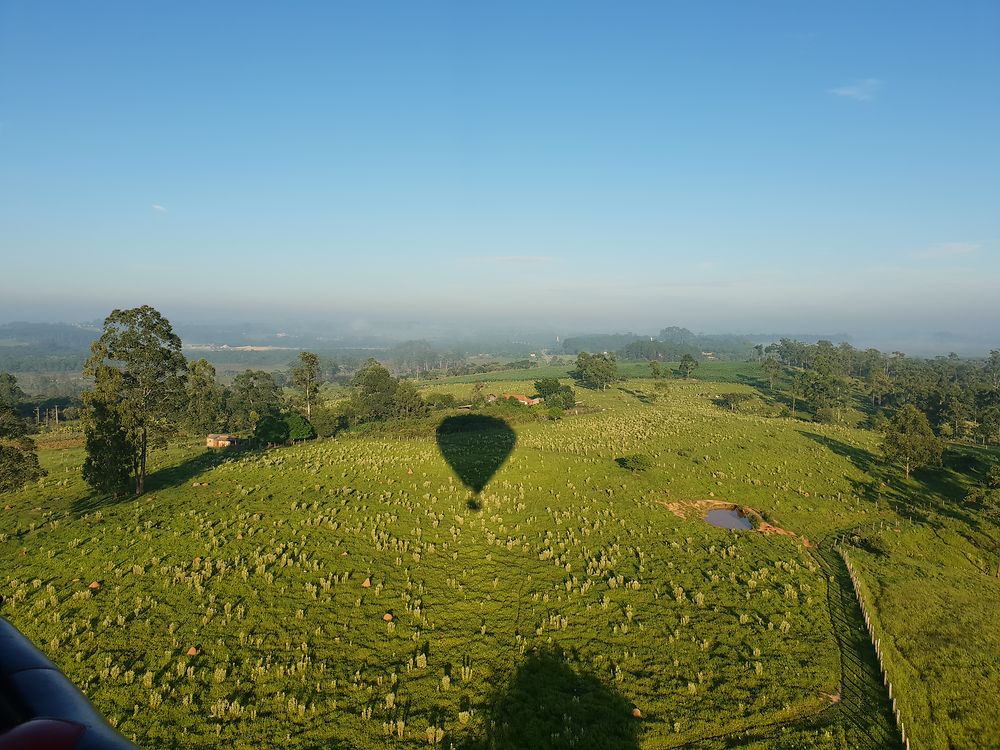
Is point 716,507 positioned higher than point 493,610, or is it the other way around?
point 493,610

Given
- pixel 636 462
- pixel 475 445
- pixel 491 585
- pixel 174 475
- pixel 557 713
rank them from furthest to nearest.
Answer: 1. pixel 475 445
2. pixel 636 462
3. pixel 174 475
4. pixel 491 585
5. pixel 557 713

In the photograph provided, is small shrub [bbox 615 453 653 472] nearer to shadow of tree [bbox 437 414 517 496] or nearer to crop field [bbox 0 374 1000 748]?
crop field [bbox 0 374 1000 748]

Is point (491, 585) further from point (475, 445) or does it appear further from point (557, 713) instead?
point (475, 445)

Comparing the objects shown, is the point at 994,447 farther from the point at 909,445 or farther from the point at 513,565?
the point at 513,565

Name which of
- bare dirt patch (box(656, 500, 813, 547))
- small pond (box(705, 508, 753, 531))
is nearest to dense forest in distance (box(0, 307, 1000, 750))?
bare dirt patch (box(656, 500, 813, 547))

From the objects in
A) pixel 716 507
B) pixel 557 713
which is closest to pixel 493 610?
pixel 557 713
